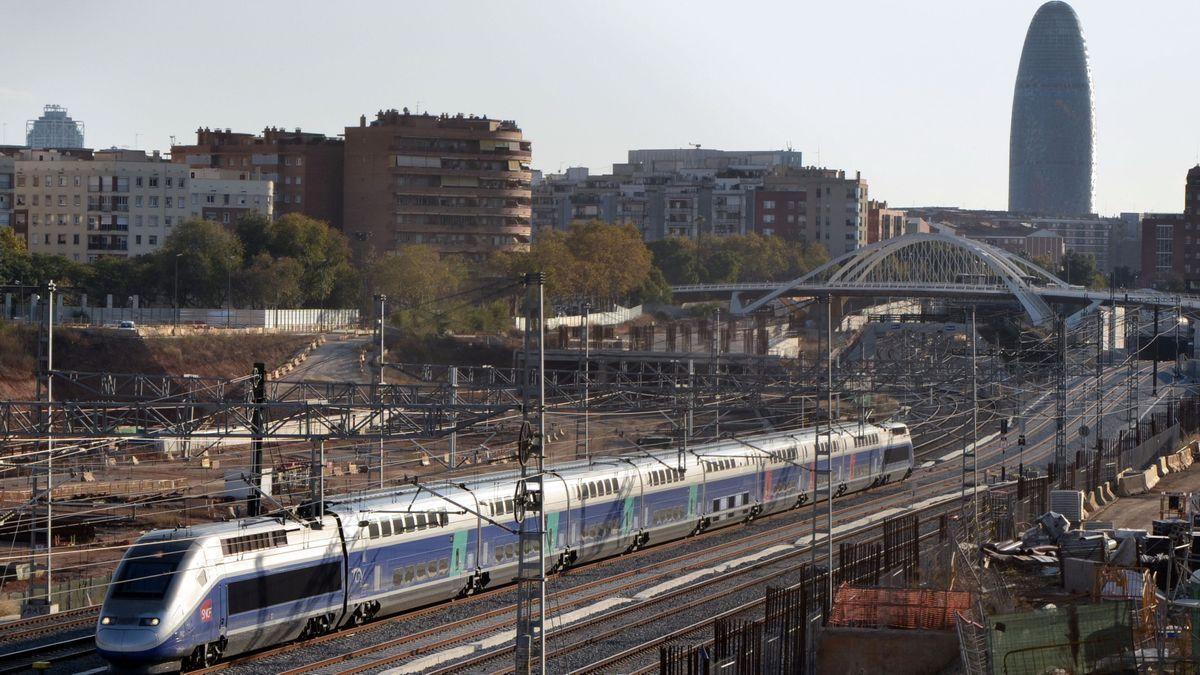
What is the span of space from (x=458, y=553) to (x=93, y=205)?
322 feet

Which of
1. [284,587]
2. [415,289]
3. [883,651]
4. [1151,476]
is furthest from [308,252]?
[883,651]

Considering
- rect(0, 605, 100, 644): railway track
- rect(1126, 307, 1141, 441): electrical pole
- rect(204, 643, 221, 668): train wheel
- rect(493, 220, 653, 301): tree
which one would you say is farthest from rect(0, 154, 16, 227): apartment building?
rect(204, 643, 221, 668): train wheel

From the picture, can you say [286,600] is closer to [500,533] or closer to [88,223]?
[500,533]

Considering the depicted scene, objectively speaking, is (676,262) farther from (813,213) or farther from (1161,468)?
(1161,468)

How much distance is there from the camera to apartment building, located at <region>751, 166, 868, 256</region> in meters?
195

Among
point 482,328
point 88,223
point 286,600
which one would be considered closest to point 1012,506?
point 286,600

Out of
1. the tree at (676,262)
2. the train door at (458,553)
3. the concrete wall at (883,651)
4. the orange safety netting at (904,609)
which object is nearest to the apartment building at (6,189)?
the tree at (676,262)

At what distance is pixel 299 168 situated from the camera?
137m

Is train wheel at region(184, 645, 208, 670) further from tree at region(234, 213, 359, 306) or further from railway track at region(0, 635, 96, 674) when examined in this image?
tree at region(234, 213, 359, 306)

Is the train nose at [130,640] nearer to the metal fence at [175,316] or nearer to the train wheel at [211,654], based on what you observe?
the train wheel at [211,654]

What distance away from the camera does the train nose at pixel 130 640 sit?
2394 centimetres

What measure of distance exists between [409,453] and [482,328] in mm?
42723

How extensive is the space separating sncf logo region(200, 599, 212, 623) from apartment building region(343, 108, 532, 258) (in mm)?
107778

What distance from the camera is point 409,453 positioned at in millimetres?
63781
